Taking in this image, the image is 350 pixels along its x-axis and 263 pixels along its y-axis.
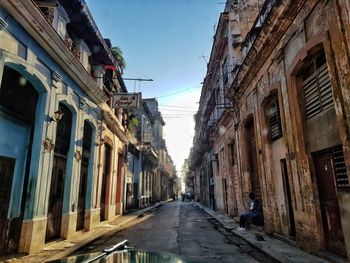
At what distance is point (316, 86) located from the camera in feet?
21.8

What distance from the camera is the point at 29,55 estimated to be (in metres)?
7.67

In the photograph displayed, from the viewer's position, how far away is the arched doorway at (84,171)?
11750 mm

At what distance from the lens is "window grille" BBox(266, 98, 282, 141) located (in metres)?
9.04

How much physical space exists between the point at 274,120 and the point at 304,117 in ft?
7.77

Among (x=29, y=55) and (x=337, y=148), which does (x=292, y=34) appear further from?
(x=29, y=55)

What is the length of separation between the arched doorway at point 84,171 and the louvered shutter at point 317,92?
30.2ft

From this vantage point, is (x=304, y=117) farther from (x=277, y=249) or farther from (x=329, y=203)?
(x=277, y=249)

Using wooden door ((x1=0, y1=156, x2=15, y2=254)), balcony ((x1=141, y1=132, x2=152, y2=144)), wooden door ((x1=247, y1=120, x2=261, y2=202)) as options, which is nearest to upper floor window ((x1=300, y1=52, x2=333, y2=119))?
wooden door ((x1=247, y1=120, x2=261, y2=202))

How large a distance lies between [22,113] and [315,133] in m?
7.85

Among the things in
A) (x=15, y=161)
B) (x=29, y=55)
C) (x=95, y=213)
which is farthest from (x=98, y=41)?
(x=95, y=213)

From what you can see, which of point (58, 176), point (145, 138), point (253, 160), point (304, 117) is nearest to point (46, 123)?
point (58, 176)

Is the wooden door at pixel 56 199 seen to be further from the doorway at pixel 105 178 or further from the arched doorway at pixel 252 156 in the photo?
the arched doorway at pixel 252 156

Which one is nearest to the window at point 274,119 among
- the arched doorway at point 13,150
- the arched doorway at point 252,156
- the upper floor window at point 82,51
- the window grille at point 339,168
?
the arched doorway at point 252,156

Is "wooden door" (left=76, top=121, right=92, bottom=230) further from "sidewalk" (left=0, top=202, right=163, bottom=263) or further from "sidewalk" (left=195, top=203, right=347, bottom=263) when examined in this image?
"sidewalk" (left=195, top=203, right=347, bottom=263)
